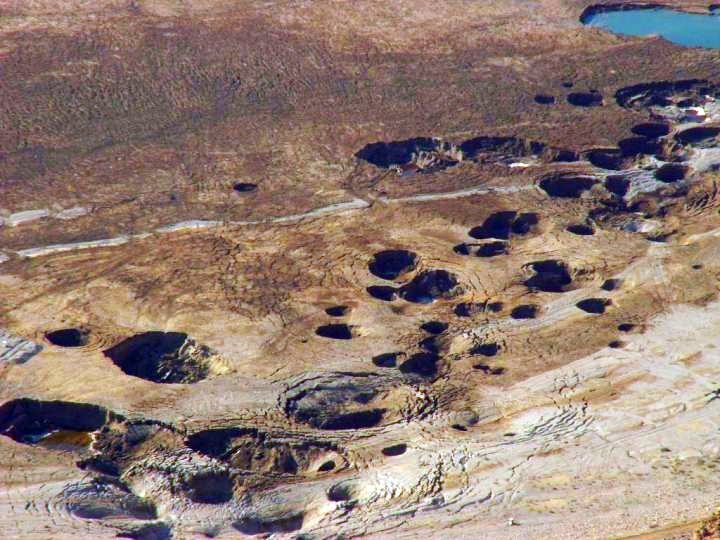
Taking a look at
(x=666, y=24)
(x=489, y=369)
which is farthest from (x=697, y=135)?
(x=489, y=369)

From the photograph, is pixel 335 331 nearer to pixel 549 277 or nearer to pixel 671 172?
pixel 549 277

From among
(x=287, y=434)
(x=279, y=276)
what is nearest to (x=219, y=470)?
(x=287, y=434)

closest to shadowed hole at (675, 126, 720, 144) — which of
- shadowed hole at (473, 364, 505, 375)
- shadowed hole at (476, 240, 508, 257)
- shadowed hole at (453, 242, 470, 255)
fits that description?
shadowed hole at (476, 240, 508, 257)

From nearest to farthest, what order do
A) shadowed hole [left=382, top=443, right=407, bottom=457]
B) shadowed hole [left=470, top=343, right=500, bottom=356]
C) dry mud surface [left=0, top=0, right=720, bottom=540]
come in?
1. dry mud surface [left=0, top=0, right=720, bottom=540]
2. shadowed hole [left=382, top=443, right=407, bottom=457]
3. shadowed hole [left=470, top=343, right=500, bottom=356]

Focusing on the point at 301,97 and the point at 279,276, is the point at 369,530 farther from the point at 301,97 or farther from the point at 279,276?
the point at 301,97

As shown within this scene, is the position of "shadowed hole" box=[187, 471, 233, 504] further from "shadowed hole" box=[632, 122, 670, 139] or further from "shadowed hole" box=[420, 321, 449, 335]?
"shadowed hole" box=[632, 122, 670, 139]

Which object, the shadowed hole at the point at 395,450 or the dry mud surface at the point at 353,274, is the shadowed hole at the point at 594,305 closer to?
the dry mud surface at the point at 353,274

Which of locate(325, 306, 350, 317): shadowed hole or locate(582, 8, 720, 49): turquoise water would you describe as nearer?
locate(325, 306, 350, 317): shadowed hole
